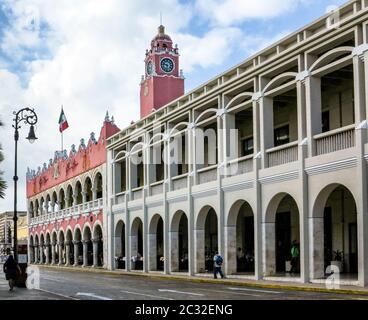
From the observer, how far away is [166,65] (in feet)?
187

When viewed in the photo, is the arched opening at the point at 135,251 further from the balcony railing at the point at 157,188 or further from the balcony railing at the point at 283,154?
the balcony railing at the point at 283,154

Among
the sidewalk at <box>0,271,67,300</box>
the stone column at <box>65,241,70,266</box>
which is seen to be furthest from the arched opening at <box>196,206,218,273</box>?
the stone column at <box>65,241,70,266</box>

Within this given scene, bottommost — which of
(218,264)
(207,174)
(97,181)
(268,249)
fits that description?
(218,264)

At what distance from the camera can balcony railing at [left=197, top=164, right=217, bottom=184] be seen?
36.1 metres

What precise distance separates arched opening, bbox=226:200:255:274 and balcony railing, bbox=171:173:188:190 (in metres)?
3.27

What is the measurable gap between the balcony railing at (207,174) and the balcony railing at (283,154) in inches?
197

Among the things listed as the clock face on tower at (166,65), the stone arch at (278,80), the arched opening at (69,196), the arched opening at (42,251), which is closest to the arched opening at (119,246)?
the clock face on tower at (166,65)

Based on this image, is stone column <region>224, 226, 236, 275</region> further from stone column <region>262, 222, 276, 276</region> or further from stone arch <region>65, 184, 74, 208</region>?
stone arch <region>65, 184, 74, 208</region>

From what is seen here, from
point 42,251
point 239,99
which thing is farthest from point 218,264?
point 42,251

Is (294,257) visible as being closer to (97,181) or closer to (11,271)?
(11,271)

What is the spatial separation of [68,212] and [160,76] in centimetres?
1524

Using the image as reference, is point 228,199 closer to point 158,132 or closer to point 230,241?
point 230,241
